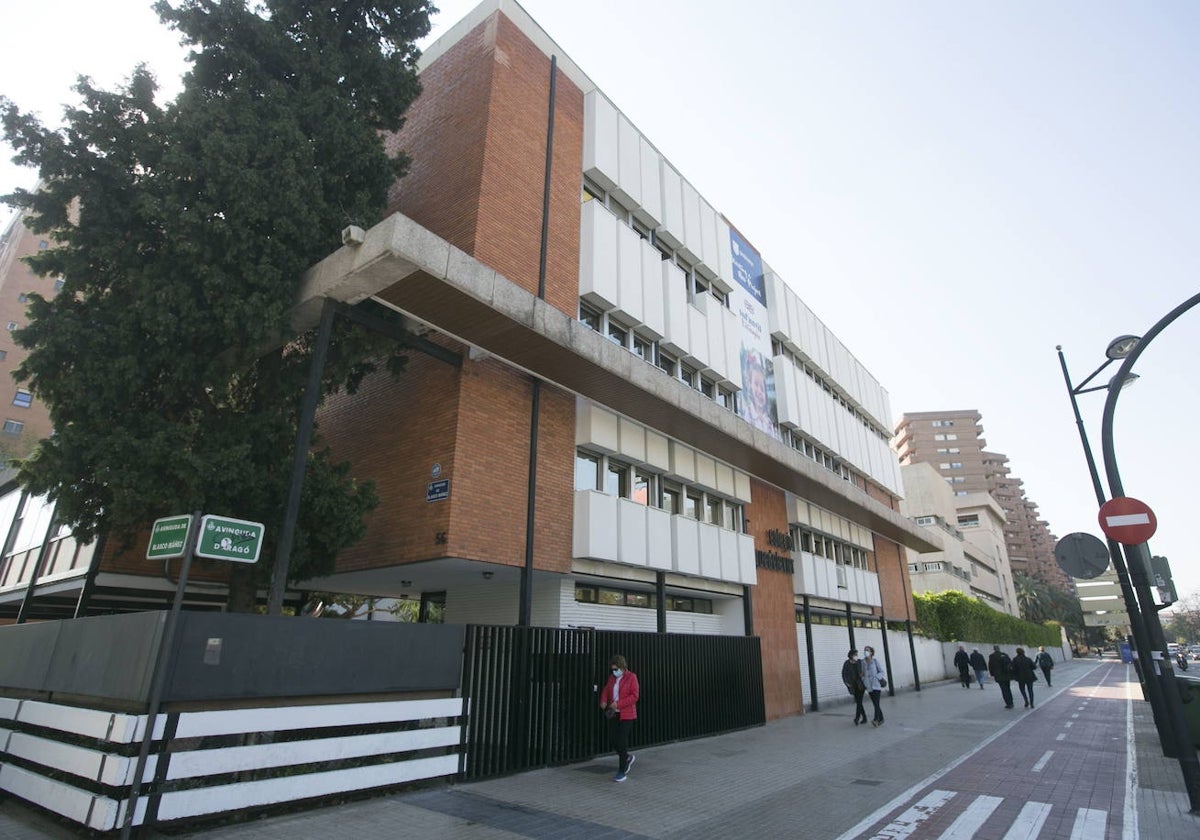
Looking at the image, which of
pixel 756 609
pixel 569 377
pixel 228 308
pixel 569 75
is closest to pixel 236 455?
pixel 228 308

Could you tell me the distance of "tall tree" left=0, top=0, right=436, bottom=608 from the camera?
9180 millimetres

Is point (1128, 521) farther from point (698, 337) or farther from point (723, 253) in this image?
point (723, 253)

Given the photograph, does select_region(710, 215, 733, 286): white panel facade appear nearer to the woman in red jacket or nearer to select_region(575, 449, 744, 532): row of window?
select_region(575, 449, 744, 532): row of window

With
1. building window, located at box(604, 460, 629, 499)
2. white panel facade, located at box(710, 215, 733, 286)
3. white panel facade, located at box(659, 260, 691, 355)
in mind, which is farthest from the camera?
white panel facade, located at box(710, 215, 733, 286)

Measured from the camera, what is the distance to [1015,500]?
116 meters

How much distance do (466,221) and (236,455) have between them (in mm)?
6293

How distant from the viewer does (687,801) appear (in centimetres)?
788

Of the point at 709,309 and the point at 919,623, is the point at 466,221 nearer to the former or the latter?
the point at 709,309

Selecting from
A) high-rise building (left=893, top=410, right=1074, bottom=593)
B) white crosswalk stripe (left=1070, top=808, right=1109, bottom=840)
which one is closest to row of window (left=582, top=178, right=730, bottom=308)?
white crosswalk stripe (left=1070, top=808, right=1109, bottom=840)

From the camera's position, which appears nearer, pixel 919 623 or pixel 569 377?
pixel 569 377

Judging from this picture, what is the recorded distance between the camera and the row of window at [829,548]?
2228 cm

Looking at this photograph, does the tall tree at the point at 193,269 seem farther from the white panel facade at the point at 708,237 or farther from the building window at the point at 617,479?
the white panel facade at the point at 708,237

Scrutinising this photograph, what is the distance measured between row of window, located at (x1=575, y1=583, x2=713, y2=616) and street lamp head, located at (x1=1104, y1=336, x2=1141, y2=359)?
952 cm

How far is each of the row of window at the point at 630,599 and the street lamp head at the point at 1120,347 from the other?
9.52m
